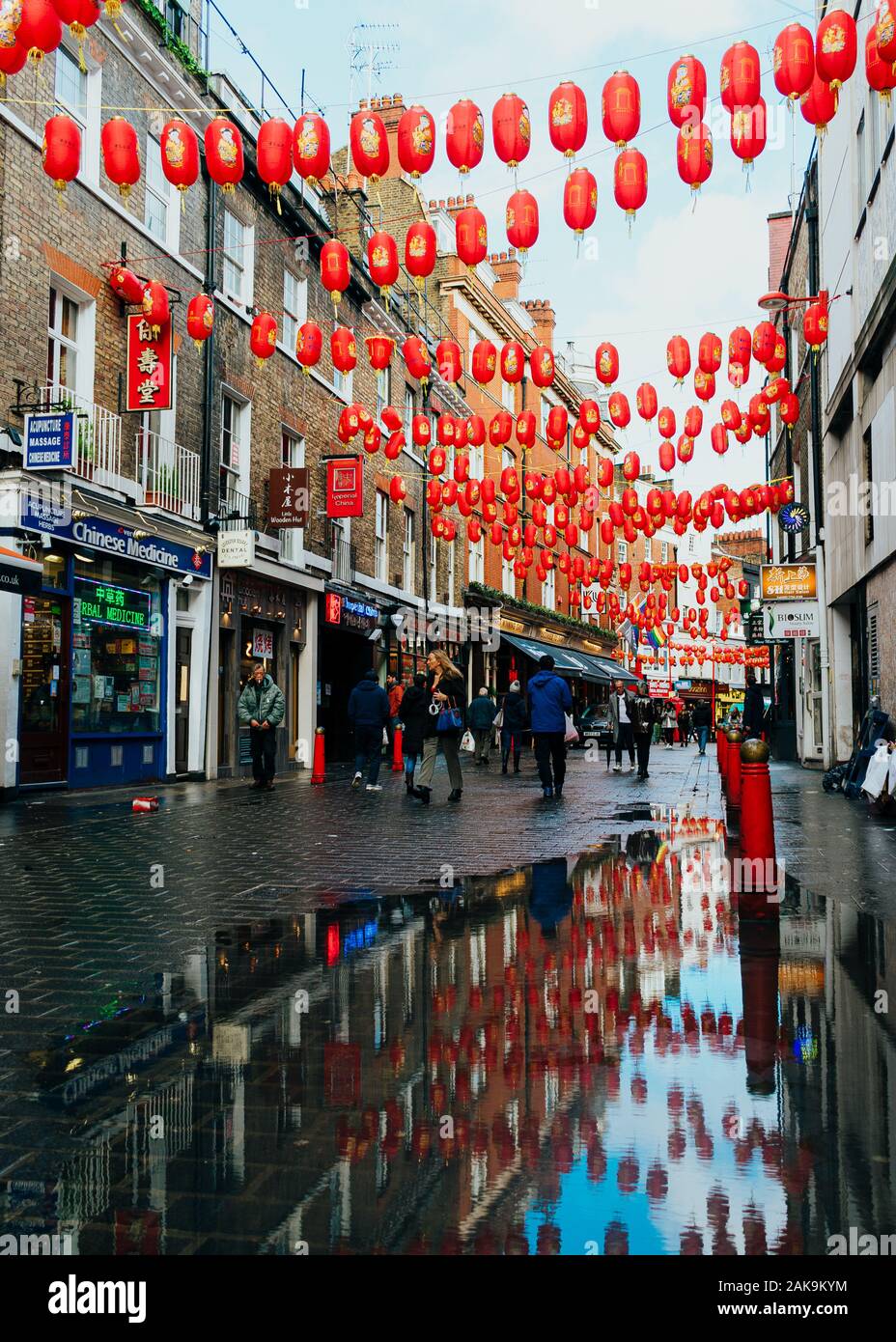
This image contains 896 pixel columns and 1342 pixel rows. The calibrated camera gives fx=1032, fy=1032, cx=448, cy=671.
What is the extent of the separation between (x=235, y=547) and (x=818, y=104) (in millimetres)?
12222

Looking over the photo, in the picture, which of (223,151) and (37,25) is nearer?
(37,25)

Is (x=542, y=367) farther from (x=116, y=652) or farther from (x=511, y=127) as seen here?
(x=116, y=652)

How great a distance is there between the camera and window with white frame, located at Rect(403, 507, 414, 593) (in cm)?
3014

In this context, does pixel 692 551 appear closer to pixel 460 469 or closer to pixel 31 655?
pixel 460 469

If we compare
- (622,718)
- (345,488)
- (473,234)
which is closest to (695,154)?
(473,234)

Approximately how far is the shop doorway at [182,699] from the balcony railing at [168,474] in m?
2.19

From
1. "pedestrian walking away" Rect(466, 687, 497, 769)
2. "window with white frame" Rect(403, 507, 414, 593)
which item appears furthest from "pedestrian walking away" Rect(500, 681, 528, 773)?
"window with white frame" Rect(403, 507, 414, 593)

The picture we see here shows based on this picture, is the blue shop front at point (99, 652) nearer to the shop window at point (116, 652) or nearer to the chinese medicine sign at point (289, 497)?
the shop window at point (116, 652)

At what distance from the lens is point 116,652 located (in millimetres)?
15883

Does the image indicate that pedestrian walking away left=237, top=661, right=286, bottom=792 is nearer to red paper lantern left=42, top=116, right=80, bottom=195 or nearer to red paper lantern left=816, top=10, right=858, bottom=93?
red paper lantern left=42, top=116, right=80, bottom=195

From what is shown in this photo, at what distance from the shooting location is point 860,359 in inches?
608

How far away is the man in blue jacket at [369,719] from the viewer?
14953 millimetres

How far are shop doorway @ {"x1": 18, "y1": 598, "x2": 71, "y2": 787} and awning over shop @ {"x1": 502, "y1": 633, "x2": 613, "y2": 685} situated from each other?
71.4ft

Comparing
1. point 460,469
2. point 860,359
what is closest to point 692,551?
point 460,469
